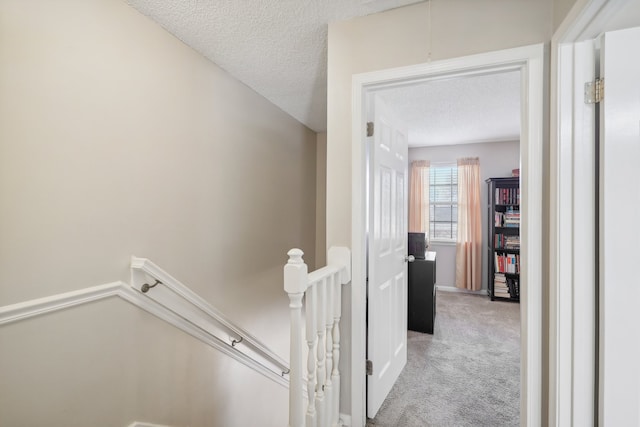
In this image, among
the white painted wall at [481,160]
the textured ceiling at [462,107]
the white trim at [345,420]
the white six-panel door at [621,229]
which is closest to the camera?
the white six-panel door at [621,229]

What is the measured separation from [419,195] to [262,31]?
153 inches

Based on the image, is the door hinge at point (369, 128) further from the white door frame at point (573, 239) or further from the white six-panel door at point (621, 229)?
the white six-panel door at point (621, 229)

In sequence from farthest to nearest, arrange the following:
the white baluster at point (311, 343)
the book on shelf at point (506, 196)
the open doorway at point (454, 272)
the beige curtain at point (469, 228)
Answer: the beige curtain at point (469, 228) → the book on shelf at point (506, 196) → the open doorway at point (454, 272) → the white baluster at point (311, 343)

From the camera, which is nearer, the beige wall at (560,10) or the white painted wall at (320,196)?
the beige wall at (560,10)

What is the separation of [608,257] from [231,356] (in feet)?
7.66

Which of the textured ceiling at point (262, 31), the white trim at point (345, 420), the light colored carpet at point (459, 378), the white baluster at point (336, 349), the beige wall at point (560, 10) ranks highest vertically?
the textured ceiling at point (262, 31)

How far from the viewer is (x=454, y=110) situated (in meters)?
3.31

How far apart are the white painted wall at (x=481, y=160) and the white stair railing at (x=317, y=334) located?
384 centimetres

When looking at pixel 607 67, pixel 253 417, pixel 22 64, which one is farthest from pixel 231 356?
pixel 607 67

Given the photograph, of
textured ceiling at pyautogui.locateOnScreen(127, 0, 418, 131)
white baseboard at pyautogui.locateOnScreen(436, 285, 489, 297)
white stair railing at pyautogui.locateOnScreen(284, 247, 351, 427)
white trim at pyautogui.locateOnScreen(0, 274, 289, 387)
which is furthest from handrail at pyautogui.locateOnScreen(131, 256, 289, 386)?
white baseboard at pyautogui.locateOnScreen(436, 285, 489, 297)

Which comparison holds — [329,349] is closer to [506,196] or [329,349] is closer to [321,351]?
[321,351]

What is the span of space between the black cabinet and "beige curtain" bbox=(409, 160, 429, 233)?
2.05 metres

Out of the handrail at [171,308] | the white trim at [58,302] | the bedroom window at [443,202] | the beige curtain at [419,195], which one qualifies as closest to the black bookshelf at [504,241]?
the bedroom window at [443,202]

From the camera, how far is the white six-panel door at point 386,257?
5.89 ft
